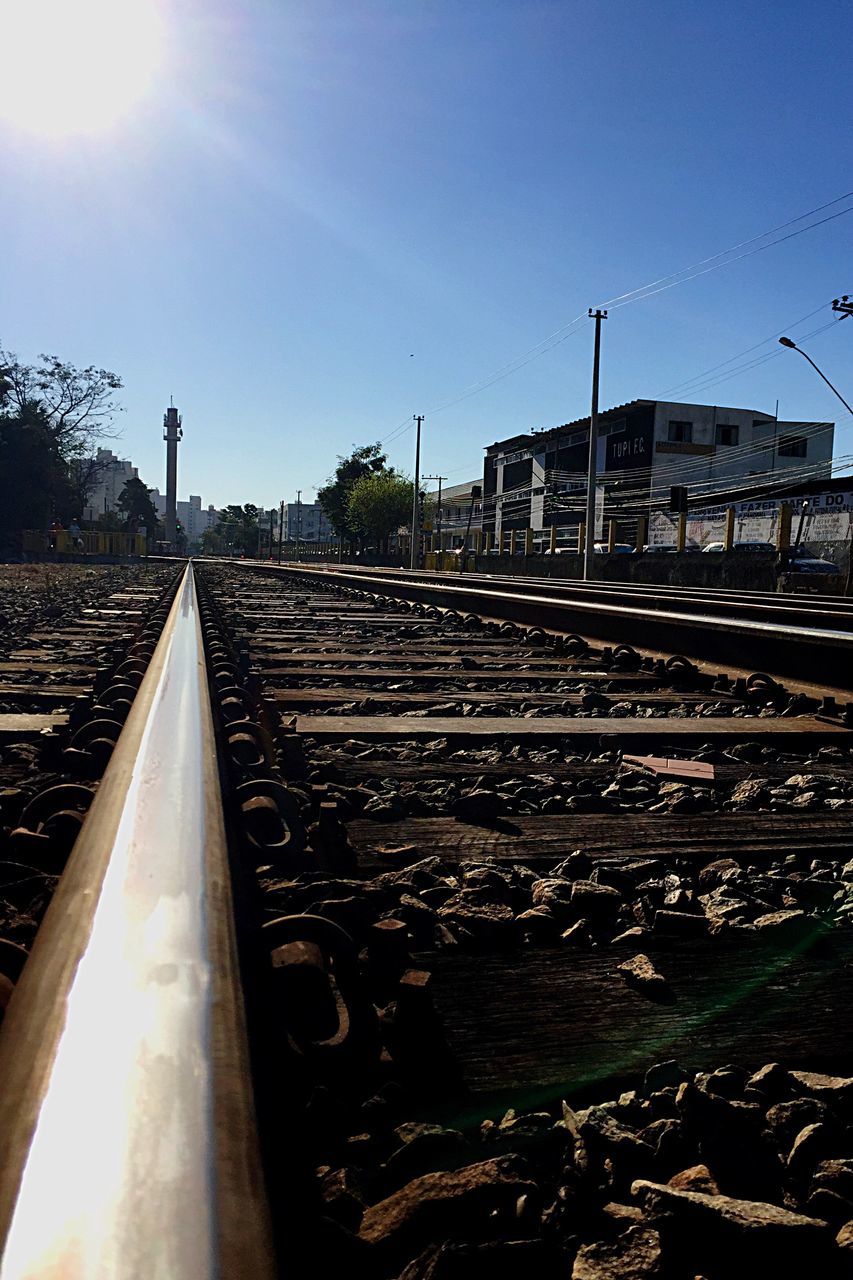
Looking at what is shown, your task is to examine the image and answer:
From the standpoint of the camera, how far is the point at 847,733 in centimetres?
340

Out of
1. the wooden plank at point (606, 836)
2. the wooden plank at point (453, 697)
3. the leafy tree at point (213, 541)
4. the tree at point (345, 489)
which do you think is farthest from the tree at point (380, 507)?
the leafy tree at point (213, 541)

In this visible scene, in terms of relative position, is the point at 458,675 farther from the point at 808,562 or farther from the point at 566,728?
the point at 808,562

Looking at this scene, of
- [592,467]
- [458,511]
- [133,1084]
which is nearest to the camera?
[133,1084]

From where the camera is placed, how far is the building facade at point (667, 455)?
64625 millimetres

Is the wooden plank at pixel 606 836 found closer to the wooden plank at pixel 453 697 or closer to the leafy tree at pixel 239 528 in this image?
the wooden plank at pixel 453 697

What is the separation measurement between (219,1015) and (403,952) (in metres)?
0.45

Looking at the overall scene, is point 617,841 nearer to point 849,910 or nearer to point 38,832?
point 849,910

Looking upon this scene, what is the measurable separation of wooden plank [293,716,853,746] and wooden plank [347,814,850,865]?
959 millimetres

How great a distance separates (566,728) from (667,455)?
65.2 m

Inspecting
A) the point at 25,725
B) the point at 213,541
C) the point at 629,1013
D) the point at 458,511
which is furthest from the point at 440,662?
the point at 213,541

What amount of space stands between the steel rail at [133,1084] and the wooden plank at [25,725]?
1.65m

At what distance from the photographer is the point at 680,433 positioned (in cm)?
6619

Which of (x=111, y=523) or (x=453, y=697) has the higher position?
(x=111, y=523)

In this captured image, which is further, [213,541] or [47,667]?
[213,541]
